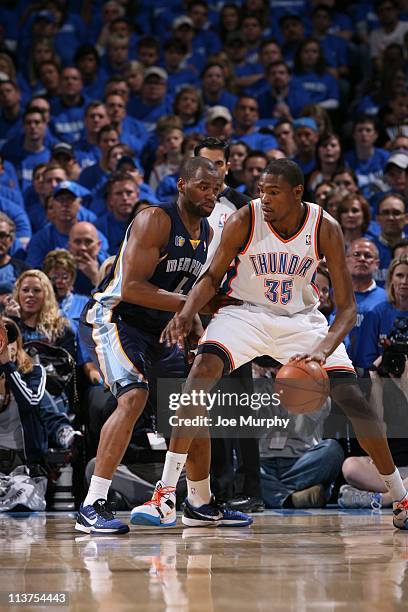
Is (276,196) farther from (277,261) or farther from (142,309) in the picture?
Answer: (142,309)

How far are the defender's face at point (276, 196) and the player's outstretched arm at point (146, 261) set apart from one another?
1.63 ft

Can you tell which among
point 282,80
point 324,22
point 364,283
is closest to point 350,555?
point 364,283

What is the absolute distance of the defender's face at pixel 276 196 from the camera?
491 cm

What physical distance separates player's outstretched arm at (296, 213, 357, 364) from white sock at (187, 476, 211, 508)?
972 millimetres

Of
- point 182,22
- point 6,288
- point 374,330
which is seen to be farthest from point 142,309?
point 182,22

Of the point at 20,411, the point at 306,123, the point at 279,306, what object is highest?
the point at 306,123

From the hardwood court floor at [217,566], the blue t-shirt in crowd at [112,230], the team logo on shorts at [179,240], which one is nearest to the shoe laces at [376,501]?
the hardwood court floor at [217,566]

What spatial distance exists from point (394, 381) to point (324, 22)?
24.3ft

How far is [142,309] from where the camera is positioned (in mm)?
5102

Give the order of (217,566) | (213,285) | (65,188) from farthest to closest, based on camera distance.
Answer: (65,188) < (213,285) < (217,566)

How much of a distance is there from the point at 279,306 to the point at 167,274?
595 mm

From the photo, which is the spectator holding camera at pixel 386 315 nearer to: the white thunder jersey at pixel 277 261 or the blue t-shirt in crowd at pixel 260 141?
the white thunder jersey at pixel 277 261

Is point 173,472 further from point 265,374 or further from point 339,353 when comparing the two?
point 265,374

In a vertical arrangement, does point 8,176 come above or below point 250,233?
above
